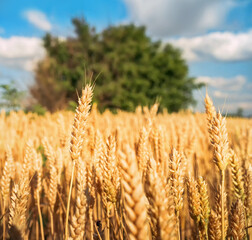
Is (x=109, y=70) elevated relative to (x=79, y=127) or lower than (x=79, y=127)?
elevated

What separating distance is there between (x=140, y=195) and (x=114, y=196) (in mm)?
589

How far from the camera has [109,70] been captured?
2055 centimetres

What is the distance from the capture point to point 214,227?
1.22 meters

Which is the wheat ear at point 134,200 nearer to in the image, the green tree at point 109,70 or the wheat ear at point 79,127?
the wheat ear at point 79,127

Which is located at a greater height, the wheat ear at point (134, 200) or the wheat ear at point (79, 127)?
the wheat ear at point (79, 127)

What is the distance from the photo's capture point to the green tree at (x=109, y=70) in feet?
62.0

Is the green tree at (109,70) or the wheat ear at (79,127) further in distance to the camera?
the green tree at (109,70)

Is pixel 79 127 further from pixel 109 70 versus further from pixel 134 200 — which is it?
pixel 109 70

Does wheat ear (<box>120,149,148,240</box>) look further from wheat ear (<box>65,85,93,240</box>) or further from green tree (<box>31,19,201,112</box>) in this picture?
green tree (<box>31,19,201,112</box>)

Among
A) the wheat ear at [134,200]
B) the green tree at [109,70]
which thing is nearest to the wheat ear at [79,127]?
the wheat ear at [134,200]

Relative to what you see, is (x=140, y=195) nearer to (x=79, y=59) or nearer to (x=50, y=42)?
(x=79, y=59)

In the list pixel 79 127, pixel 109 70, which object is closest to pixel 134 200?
pixel 79 127

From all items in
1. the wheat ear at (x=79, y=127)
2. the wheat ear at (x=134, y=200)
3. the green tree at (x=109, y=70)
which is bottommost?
the wheat ear at (x=134, y=200)

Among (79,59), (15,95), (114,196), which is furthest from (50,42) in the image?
(114,196)
